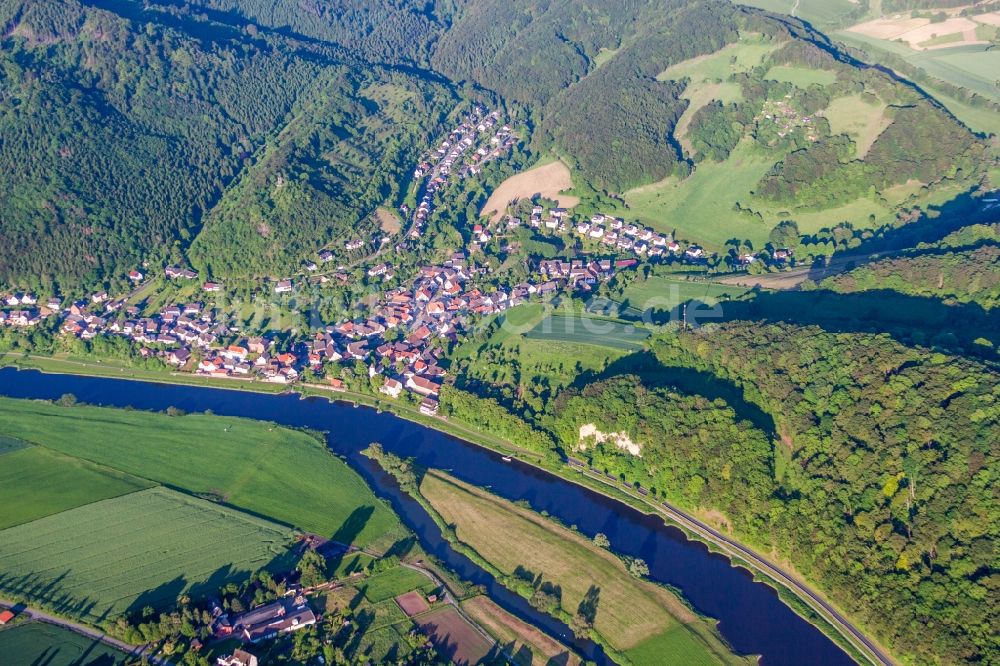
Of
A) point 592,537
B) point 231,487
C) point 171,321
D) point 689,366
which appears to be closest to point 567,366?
point 689,366

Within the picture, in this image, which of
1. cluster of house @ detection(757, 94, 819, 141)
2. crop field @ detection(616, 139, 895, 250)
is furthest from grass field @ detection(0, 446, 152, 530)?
cluster of house @ detection(757, 94, 819, 141)

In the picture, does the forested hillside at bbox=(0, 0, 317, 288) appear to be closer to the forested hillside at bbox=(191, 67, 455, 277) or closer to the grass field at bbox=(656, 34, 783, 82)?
the forested hillside at bbox=(191, 67, 455, 277)

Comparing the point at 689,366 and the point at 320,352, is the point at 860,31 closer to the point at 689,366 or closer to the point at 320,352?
the point at 689,366

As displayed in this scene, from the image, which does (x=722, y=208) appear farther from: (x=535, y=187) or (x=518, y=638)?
(x=518, y=638)

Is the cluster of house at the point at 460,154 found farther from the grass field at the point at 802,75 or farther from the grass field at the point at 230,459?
the grass field at the point at 802,75

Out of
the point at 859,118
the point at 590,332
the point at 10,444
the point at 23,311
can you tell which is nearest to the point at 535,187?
the point at 590,332

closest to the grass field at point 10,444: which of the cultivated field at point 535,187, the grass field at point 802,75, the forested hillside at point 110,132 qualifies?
the forested hillside at point 110,132

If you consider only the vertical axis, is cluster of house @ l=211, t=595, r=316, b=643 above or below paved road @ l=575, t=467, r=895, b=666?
below
